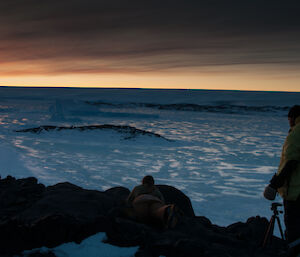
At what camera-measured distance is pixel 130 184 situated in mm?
10000

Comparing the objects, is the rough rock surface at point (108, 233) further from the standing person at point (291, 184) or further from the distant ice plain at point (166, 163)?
the distant ice plain at point (166, 163)

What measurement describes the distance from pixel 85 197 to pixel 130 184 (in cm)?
417

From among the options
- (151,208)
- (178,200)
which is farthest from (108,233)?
(178,200)

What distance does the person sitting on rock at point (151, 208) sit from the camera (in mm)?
4926

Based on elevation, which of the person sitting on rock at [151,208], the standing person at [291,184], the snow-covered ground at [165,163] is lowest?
the snow-covered ground at [165,163]

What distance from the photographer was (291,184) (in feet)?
13.0

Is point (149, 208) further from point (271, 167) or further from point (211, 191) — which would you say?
point (271, 167)

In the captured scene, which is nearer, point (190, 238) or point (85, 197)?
point (190, 238)

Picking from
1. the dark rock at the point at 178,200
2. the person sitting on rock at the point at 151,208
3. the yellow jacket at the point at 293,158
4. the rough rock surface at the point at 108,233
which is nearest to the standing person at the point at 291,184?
the yellow jacket at the point at 293,158

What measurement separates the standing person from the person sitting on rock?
1.57 metres

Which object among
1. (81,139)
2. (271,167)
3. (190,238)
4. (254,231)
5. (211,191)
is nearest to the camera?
(190,238)

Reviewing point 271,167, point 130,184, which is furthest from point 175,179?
point 271,167

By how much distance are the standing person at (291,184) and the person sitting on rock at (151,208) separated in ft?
5.16

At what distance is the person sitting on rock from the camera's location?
16.2 ft
